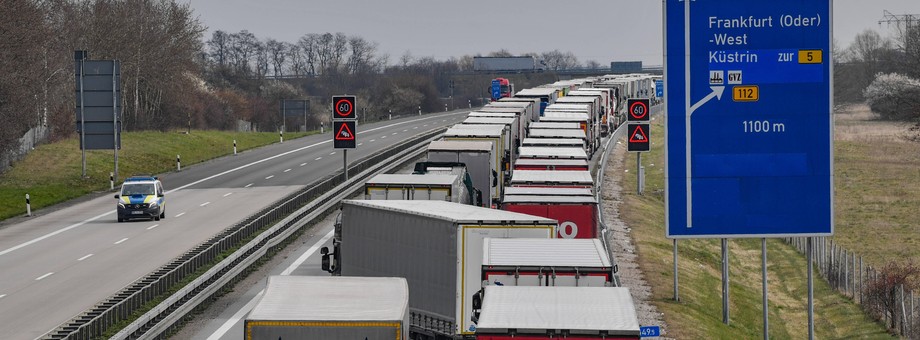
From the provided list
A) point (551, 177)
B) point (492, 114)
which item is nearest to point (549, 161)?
point (551, 177)

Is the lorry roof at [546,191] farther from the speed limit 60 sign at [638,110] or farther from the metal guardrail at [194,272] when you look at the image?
the speed limit 60 sign at [638,110]

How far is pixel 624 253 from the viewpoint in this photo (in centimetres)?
4453

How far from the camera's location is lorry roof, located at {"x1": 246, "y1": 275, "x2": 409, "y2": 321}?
1872 centimetres

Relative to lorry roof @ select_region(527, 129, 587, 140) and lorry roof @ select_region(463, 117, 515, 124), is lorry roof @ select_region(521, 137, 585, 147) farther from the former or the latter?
lorry roof @ select_region(463, 117, 515, 124)

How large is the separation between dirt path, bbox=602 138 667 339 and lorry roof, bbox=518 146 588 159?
299 cm

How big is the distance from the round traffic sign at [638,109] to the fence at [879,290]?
26.8ft

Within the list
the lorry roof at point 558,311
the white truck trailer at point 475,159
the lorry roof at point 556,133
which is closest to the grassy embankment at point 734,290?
the lorry roof at point 556,133

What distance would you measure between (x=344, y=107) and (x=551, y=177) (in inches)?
543

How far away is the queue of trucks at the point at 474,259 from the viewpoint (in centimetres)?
1834

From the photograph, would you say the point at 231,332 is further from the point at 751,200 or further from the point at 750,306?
the point at 750,306

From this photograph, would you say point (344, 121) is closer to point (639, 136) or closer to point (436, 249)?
point (639, 136)

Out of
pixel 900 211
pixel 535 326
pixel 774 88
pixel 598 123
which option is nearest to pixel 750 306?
pixel 774 88

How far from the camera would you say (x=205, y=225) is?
51.9 meters

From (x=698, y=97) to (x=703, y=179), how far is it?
53.4 inches
